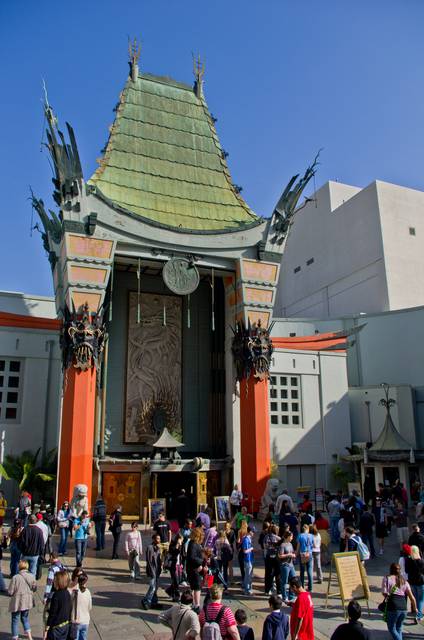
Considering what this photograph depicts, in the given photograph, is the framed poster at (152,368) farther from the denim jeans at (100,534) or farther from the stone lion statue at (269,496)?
the denim jeans at (100,534)

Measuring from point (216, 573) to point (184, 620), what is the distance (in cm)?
532

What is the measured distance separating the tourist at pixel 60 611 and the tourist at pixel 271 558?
17.8ft

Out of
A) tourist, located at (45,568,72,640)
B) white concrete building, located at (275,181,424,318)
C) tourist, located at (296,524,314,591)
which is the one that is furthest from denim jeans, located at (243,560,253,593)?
white concrete building, located at (275,181,424,318)

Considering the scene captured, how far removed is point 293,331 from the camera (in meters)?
43.4

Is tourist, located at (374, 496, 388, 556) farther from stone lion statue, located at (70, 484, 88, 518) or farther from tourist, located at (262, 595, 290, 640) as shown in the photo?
stone lion statue, located at (70, 484, 88, 518)

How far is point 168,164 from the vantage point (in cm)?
3112

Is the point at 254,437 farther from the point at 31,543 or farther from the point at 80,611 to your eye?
the point at 80,611

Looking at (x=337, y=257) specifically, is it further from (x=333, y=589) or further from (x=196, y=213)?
(x=333, y=589)

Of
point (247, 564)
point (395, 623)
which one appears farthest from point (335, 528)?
point (395, 623)

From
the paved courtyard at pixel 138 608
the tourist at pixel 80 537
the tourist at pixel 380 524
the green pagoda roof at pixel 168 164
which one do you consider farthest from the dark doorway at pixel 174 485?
the green pagoda roof at pixel 168 164

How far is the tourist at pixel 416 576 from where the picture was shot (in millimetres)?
10852

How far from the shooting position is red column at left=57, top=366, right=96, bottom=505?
22922 millimetres

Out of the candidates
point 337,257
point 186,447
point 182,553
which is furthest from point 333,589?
point 337,257

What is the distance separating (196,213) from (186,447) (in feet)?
41.4
